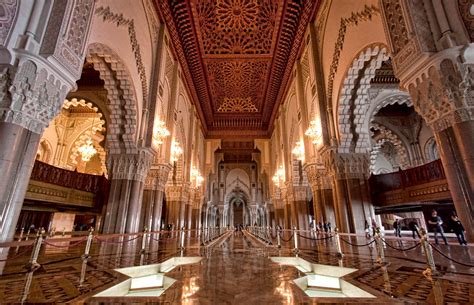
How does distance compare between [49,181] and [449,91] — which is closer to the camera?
[449,91]

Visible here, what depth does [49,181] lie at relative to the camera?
23.6 feet

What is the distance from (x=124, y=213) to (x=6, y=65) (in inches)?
174

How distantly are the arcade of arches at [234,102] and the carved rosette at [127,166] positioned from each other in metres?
0.04

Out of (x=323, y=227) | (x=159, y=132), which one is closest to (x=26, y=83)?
(x=159, y=132)

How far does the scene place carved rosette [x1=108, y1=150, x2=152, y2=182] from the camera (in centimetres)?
657

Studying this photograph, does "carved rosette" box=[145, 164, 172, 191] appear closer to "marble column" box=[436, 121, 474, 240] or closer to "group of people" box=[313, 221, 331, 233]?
"group of people" box=[313, 221, 331, 233]

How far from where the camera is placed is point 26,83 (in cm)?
309

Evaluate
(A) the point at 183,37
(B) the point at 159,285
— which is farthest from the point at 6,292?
(A) the point at 183,37

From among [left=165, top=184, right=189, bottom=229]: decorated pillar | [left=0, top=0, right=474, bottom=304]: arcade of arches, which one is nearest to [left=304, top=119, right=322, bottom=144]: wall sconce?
[left=0, top=0, right=474, bottom=304]: arcade of arches

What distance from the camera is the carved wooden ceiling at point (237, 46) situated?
902 centimetres

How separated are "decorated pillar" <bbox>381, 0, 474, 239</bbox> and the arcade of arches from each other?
2cm

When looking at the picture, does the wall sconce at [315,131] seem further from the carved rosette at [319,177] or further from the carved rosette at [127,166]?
the carved rosette at [127,166]

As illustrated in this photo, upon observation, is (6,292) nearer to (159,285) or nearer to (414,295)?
(159,285)

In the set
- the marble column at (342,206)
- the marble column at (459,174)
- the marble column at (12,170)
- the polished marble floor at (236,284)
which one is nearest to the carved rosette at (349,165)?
the marble column at (342,206)
